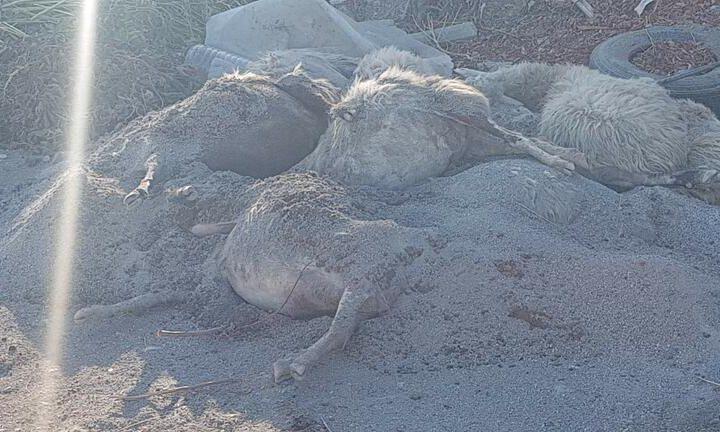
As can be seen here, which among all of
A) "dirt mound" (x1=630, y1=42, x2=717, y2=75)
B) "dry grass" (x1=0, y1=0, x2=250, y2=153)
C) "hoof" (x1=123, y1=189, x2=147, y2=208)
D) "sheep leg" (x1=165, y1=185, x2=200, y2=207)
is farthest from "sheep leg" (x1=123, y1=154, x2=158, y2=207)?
"dirt mound" (x1=630, y1=42, x2=717, y2=75)

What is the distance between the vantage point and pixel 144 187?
4461 mm

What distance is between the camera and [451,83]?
4.86m

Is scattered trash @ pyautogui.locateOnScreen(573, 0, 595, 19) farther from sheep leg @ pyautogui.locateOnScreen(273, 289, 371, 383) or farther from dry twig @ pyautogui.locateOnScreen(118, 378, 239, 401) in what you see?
dry twig @ pyautogui.locateOnScreen(118, 378, 239, 401)

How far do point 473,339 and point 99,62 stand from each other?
17.7 ft

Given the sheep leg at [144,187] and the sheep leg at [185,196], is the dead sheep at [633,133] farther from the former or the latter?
the sheep leg at [144,187]

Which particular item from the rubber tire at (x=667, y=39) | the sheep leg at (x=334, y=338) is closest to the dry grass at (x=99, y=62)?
Result: the rubber tire at (x=667, y=39)

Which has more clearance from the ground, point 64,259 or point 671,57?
point 671,57

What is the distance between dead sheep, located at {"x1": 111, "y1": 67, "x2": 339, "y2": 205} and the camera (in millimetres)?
4922

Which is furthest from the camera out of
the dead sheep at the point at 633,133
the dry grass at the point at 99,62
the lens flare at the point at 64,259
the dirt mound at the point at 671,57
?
the dirt mound at the point at 671,57

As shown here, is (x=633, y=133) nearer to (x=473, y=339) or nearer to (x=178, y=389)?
(x=473, y=339)

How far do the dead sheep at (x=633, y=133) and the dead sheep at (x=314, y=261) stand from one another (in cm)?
144

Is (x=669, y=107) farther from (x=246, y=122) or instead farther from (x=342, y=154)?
(x=246, y=122)

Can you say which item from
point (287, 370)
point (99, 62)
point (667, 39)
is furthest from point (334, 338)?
point (667, 39)

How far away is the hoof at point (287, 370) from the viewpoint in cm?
331
